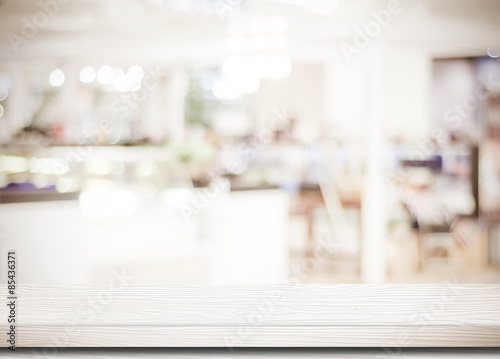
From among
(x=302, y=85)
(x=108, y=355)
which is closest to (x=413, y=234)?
(x=302, y=85)

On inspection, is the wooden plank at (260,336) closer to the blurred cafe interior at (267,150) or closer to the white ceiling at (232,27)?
the blurred cafe interior at (267,150)

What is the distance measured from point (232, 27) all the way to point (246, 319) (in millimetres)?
5837

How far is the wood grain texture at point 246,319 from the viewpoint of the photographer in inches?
45.9

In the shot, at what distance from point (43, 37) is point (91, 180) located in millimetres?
2087

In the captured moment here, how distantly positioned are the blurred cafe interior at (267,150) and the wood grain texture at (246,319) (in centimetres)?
175

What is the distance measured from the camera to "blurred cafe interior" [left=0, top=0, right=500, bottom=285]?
3.93 m

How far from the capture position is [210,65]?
9328mm

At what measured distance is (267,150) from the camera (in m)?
8.53

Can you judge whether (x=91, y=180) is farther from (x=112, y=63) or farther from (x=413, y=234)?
(x=413, y=234)
